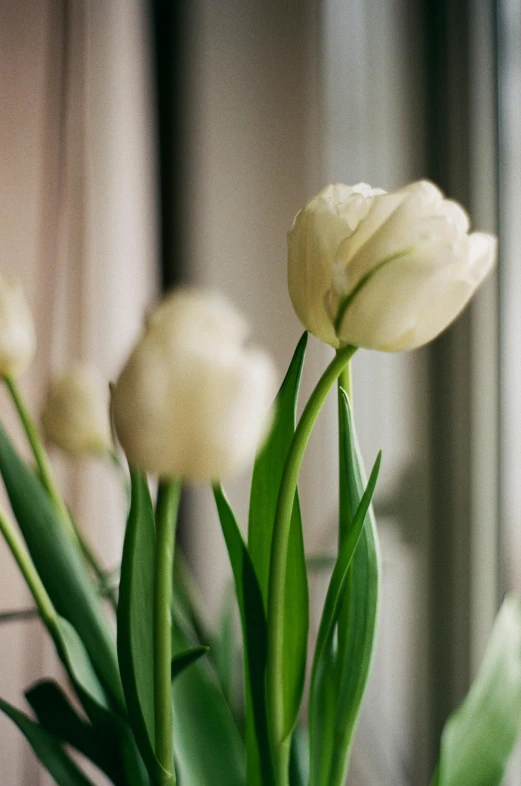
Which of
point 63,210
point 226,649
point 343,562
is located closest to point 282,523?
point 343,562

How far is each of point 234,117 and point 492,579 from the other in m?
0.66

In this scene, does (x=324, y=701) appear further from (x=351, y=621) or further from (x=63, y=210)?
(x=63, y=210)

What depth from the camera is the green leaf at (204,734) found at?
36cm

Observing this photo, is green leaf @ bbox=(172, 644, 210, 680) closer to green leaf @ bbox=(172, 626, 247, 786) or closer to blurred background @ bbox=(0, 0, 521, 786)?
green leaf @ bbox=(172, 626, 247, 786)

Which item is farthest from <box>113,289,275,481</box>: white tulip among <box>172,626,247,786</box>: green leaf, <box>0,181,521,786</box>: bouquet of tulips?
<box>172,626,247,786</box>: green leaf

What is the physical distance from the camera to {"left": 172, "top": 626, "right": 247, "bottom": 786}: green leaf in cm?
36

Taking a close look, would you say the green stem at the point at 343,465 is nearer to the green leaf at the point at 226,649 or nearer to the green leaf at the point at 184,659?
the green leaf at the point at 184,659

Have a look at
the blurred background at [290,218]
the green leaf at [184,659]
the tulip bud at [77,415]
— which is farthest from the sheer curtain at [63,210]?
the green leaf at [184,659]

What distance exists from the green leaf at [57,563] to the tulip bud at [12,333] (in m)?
0.04

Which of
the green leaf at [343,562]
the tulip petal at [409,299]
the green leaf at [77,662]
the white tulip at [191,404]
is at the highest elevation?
the tulip petal at [409,299]

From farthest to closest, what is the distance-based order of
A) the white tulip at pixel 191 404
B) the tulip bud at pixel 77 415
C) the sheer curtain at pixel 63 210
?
the sheer curtain at pixel 63 210 → the tulip bud at pixel 77 415 → the white tulip at pixel 191 404

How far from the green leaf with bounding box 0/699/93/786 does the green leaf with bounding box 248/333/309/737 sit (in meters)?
0.13

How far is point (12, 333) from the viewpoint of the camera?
36 cm

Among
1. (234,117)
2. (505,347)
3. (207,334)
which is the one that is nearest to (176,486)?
(207,334)
